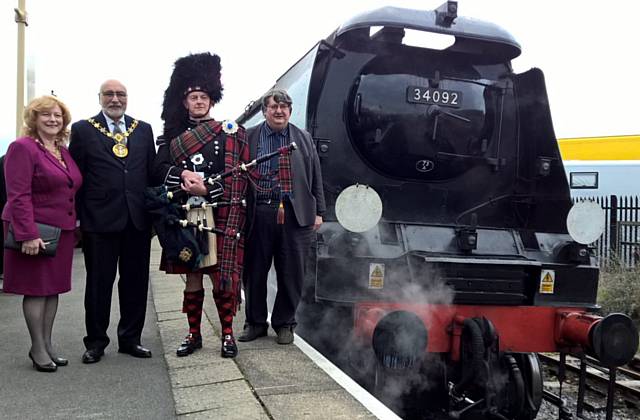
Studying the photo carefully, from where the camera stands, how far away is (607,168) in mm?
13148

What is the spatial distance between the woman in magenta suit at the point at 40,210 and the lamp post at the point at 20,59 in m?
5.55

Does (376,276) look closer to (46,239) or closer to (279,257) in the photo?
→ (279,257)

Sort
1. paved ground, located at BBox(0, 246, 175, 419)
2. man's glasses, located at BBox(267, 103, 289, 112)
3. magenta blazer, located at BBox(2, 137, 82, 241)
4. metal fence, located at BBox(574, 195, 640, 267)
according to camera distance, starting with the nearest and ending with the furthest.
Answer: paved ground, located at BBox(0, 246, 175, 419) < magenta blazer, located at BBox(2, 137, 82, 241) < man's glasses, located at BBox(267, 103, 289, 112) < metal fence, located at BBox(574, 195, 640, 267)

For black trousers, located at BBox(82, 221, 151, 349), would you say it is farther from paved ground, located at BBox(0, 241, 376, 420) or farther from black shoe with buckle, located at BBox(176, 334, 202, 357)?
black shoe with buckle, located at BBox(176, 334, 202, 357)

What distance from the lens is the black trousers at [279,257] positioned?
13.7ft

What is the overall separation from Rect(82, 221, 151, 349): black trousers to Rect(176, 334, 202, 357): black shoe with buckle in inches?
13.7

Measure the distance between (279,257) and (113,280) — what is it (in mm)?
1120

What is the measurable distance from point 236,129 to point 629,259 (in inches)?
367

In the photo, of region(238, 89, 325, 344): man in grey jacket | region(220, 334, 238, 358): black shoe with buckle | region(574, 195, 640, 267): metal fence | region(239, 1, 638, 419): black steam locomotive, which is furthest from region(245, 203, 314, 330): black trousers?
region(574, 195, 640, 267): metal fence

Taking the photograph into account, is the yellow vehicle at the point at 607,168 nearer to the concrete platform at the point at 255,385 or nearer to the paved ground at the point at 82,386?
the concrete platform at the point at 255,385

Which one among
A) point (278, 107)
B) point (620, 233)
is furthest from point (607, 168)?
point (278, 107)

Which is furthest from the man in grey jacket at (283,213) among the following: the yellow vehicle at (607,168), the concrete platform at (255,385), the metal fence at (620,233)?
the yellow vehicle at (607,168)

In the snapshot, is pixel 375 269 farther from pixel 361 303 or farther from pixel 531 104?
pixel 531 104

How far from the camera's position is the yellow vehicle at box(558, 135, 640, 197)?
42.3ft
